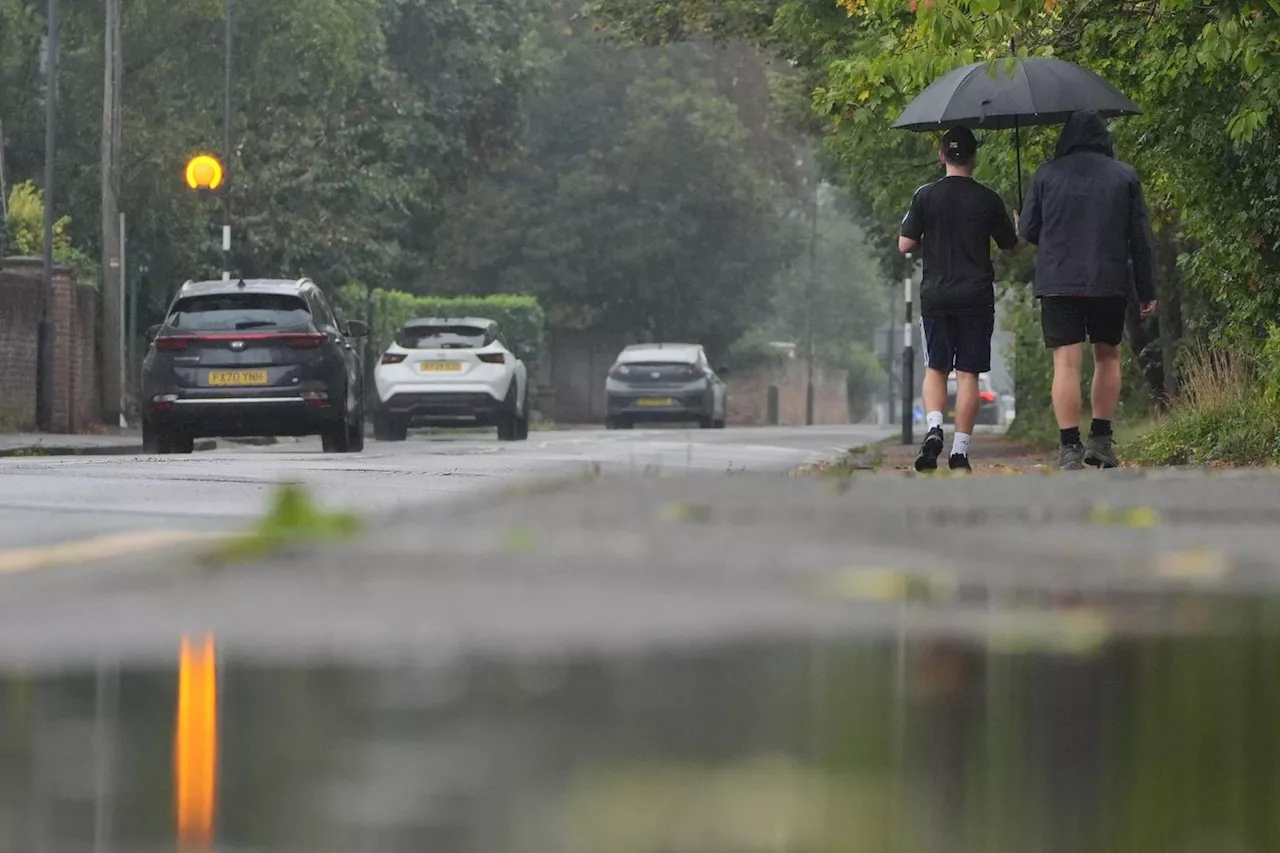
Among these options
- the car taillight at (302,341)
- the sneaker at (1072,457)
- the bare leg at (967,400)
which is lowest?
the sneaker at (1072,457)

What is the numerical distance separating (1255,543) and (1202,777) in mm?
2501

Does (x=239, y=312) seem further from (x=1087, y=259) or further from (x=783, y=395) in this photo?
(x=783, y=395)

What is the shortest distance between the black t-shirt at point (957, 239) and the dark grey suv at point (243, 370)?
988cm

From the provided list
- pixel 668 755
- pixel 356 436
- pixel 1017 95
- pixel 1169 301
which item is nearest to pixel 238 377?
pixel 356 436

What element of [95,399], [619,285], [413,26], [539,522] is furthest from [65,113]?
[539,522]

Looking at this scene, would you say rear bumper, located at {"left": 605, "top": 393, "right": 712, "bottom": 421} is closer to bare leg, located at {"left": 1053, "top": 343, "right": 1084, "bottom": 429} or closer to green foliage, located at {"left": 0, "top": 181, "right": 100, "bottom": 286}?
green foliage, located at {"left": 0, "top": 181, "right": 100, "bottom": 286}

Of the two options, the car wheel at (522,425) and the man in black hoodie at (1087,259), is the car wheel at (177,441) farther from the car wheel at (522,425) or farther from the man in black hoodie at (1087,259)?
the man in black hoodie at (1087,259)

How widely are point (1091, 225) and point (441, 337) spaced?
20160mm

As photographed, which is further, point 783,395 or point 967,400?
point 783,395

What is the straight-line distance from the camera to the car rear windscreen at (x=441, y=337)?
3131 centimetres

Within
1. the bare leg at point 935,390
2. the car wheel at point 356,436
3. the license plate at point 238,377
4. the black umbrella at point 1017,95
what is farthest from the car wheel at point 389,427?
the bare leg at point 935,390

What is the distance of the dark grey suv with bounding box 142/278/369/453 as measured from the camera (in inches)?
845

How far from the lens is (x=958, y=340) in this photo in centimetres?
1256

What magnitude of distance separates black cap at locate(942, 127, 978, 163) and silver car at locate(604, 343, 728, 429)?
31.2m
